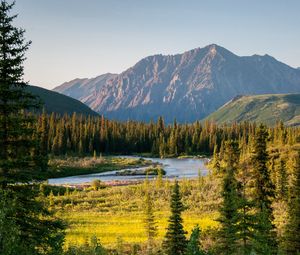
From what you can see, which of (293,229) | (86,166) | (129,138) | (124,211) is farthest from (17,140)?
(129,138)

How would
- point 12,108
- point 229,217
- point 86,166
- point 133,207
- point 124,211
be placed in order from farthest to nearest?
point 86,166 → point 133,207 → point 124,211 → point 229,217 → point 12,108

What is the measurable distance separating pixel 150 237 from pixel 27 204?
782 inches

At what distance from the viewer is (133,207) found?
2323 inches

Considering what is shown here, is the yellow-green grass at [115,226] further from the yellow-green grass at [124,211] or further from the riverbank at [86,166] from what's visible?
the riverbank at [86,166]

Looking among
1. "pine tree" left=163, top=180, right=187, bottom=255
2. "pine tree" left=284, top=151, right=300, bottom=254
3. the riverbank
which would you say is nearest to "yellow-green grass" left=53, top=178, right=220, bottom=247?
"pine tree" left=163, top=180, right=187, bottom=255

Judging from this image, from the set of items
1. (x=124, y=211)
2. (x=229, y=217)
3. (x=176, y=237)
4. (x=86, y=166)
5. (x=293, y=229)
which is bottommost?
(x=124, y=211)

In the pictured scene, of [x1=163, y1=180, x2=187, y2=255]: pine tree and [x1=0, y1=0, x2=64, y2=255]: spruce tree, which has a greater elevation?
[x1=0, y1=0, x2=64, y2=255]: spruce tree

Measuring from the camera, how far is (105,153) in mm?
163500

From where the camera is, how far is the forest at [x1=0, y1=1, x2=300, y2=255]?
20.0m

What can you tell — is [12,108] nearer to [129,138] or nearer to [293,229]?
[293,229]

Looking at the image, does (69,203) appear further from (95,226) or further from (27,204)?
(27,204)

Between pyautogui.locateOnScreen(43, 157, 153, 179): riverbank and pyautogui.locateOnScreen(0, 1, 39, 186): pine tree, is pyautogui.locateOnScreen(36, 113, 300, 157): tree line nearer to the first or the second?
pyautogui.locateOnScreen(43, 157, 153, 179): riverbank

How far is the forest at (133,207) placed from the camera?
20016 mm

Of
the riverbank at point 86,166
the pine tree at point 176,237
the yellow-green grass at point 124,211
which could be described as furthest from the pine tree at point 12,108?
the riverbank at point 86,166
